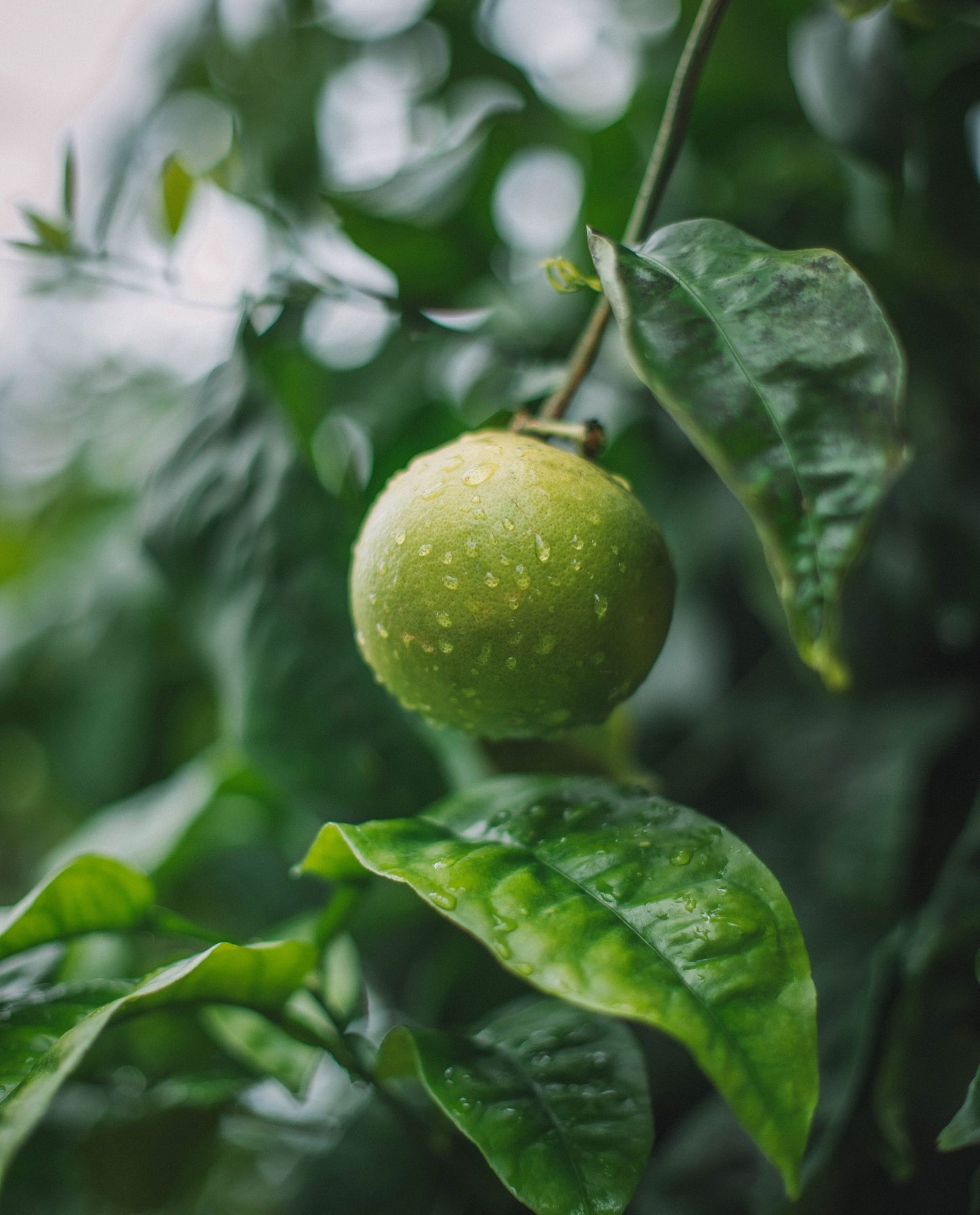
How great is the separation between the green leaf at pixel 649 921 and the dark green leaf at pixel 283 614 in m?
0.16

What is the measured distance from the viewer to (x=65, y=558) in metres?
1.33

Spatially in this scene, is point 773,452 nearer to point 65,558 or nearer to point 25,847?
point 65,558

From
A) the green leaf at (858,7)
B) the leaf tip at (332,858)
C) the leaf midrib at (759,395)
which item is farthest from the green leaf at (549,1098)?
the green leaf at (858,7)

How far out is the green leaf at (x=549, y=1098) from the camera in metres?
0.43

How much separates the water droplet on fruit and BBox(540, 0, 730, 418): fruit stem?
0.33ft

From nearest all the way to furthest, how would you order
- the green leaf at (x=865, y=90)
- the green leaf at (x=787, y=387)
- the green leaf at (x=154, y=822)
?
the green leaf at (x=787, y=387) → the green leaf at (x=865, y=90) → the green leaf at (x=154, y=822)

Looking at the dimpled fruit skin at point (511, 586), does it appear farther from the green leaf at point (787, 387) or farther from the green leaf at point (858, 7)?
the green leaf at point (858, 7)

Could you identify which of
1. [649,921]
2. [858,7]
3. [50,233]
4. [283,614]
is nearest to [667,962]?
[649,921]

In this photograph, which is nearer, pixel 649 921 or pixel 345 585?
pixel 649 921

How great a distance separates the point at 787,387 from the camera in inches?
14.1

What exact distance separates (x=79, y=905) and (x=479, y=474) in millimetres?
381

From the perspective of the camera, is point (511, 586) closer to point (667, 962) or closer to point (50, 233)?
point (667, 962)

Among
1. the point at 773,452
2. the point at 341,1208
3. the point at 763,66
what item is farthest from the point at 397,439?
the point at 341,1208

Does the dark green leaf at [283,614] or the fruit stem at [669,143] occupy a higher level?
the fruit stem at [669,143]
